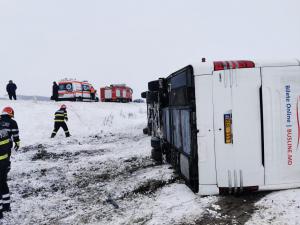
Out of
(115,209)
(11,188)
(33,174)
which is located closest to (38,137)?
(33,174)

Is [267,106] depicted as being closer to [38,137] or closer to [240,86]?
[240,86]

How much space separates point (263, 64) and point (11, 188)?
6.39m

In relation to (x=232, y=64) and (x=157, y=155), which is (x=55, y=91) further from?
Result: (x=232, y=64)

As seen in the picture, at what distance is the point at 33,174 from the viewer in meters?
10.0

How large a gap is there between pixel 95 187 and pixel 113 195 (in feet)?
3.38

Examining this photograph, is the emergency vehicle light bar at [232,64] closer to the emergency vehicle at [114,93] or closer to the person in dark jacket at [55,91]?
the person in dark jacket at [55,91]

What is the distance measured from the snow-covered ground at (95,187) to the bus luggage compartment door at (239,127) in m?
0.62

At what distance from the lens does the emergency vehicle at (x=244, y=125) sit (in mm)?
5902

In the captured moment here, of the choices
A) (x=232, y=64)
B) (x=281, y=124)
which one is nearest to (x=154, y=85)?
(x=232, y=64)

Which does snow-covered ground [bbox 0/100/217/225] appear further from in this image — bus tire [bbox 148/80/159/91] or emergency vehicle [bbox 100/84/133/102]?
emergency vehicle [bbox 100/84/133/102]

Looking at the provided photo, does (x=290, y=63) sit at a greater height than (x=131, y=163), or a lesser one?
greater

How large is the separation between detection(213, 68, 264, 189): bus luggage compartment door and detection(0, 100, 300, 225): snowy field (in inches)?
14.3

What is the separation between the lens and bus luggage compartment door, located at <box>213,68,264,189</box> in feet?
19.5

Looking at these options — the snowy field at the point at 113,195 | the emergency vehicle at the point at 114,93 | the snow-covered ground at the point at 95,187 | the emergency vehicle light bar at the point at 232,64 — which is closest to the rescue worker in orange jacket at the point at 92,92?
the emergency vehicle at the point at 114,93
